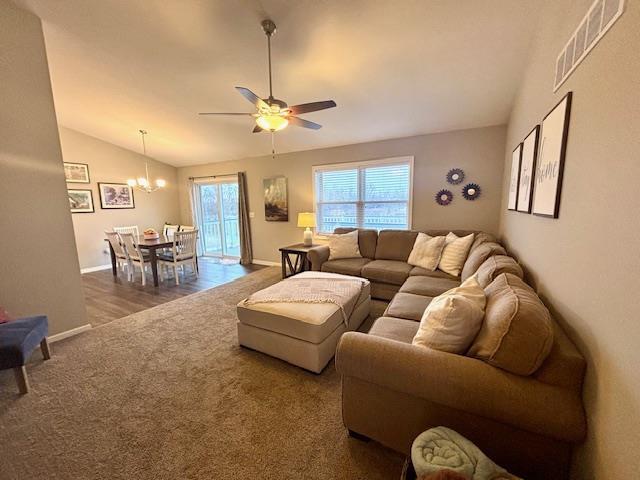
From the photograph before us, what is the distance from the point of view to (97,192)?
5.50 meters

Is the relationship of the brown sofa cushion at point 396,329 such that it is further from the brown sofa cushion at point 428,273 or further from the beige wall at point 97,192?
the beige wall at point 97,192

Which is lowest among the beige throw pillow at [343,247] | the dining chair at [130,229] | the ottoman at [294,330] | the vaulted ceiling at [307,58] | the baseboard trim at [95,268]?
the baseboard trim at [95,268]

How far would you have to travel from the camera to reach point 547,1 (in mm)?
1792

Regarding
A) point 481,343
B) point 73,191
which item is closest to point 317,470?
point 481,343

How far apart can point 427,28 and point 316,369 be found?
2.93m

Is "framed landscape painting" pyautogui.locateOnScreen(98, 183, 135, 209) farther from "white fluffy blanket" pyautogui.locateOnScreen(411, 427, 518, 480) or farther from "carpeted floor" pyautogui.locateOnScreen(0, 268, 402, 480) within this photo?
"white fluffy blanket" pyautogui.locateOnScreen(411, 427, 518, 480)

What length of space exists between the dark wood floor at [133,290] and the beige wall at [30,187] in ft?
2.25

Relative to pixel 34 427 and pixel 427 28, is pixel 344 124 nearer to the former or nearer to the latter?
pixel 427 28

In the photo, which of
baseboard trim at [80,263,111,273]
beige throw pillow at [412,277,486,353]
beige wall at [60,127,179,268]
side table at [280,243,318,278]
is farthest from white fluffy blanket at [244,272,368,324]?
baseboard trim at [80,263,111,273]

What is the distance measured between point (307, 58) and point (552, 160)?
232 cm

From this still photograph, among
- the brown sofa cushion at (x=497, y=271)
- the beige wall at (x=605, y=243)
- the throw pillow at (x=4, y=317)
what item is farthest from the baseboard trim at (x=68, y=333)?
the beige wall at (x=605, y=243)

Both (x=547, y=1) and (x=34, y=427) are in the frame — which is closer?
(x=34, y=427)

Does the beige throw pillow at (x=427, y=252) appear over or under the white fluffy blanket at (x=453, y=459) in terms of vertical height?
over

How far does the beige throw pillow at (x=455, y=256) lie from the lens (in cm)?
308
